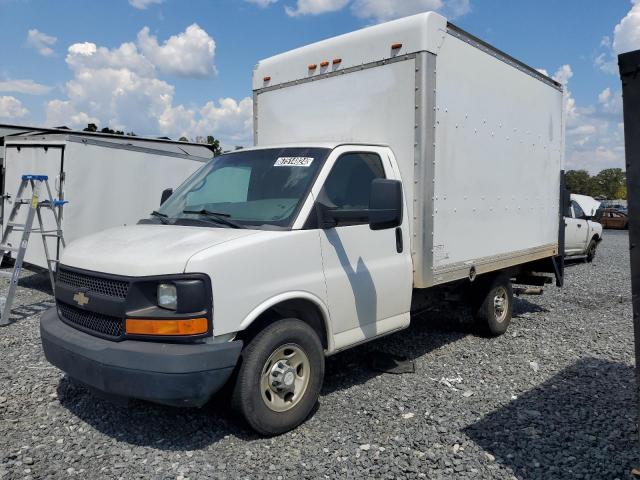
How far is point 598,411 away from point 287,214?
2.96 m

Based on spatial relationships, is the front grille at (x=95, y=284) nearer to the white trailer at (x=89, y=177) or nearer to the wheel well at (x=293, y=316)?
the wheel well at (x=293, y=316)

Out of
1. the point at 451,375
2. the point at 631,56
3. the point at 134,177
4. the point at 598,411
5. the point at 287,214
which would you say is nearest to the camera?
the point at 631,56

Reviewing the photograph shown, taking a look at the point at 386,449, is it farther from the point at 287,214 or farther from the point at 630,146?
the point at 630,146

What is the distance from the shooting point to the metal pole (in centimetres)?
278

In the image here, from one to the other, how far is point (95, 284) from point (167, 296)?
2.14 ft

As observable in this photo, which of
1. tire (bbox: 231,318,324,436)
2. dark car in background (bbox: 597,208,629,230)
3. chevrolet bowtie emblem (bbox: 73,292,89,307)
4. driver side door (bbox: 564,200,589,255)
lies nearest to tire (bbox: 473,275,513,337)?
tire (bbox: 231,318,324,436)

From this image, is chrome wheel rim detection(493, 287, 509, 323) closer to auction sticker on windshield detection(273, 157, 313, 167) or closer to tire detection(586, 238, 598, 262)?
auction sticker on windshield detection(273, 157, 313, 167)

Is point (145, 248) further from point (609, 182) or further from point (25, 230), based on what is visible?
point (609, 182)

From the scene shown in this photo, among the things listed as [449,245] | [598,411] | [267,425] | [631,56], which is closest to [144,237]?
[267,425]

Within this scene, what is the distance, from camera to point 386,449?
12.5 ft

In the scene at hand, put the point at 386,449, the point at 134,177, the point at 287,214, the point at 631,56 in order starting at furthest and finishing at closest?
1. the point at 134,177
2. the point at 287,214
3. the point at 386,449
4. the point at 631,56

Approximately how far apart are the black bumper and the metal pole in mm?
2309

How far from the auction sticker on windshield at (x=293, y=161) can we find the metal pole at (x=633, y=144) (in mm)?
2299

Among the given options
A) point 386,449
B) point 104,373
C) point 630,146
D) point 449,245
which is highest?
point 630,146
